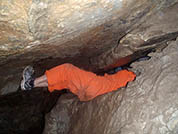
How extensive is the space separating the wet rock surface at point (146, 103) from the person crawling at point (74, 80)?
0.17 metres

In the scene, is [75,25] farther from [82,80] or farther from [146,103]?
[146,103]

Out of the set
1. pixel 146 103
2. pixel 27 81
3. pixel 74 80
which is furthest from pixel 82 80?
pixel 146 103

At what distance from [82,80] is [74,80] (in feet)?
0.42

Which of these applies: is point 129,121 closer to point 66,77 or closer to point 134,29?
point 66,77

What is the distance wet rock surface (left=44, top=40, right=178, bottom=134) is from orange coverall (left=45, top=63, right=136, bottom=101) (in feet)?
0.50

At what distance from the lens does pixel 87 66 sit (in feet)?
13.8

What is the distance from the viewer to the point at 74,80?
2.33 metres

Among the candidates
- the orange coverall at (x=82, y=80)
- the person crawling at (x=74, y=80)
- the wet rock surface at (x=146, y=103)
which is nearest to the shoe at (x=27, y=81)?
the person crawling at (x=74, y=80)

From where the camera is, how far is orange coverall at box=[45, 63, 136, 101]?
2291mm

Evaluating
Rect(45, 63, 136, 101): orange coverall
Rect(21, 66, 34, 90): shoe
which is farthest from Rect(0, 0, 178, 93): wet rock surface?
Rect(45, 63, 136, 101): orange coverall

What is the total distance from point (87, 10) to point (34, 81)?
136cm

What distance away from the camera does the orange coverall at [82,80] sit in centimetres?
229

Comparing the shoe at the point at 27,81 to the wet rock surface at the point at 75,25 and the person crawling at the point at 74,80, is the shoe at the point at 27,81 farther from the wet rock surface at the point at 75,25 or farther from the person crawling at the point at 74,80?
the wet rock surface at the point at 75,25

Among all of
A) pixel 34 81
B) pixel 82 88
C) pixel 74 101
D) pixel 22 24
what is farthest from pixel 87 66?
pixel 22 24
